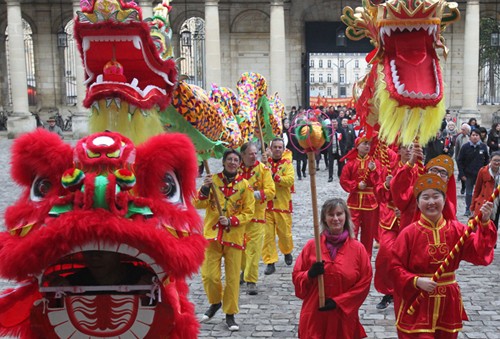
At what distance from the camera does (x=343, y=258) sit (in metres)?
4.57

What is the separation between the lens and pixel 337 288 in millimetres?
4543

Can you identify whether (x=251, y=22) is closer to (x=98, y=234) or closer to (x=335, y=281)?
(x=335, y=281)

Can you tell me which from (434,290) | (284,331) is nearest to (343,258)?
(434,290)

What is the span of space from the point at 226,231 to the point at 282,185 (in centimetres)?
230

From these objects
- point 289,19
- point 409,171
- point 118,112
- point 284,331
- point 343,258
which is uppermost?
point 289,19

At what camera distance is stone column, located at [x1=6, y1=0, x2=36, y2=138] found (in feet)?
89.5

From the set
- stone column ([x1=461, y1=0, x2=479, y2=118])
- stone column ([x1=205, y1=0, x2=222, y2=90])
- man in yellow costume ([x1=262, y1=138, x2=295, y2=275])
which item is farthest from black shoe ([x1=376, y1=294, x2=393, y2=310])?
stone column ([x1=461, y1=0, x2=479, y2=118])

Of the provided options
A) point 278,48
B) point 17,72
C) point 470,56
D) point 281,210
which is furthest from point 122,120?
point 470,56

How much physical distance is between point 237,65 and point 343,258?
86.3ft

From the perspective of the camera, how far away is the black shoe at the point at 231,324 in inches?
247

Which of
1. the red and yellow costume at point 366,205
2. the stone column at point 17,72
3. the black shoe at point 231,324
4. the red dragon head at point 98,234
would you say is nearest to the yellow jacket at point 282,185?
the red and yellow costume at point 366,205

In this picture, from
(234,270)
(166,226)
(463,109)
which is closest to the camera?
(166,226)

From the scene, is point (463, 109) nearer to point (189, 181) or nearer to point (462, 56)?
point (462, 56)

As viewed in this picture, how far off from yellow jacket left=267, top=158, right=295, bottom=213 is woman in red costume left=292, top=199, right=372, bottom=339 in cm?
400
